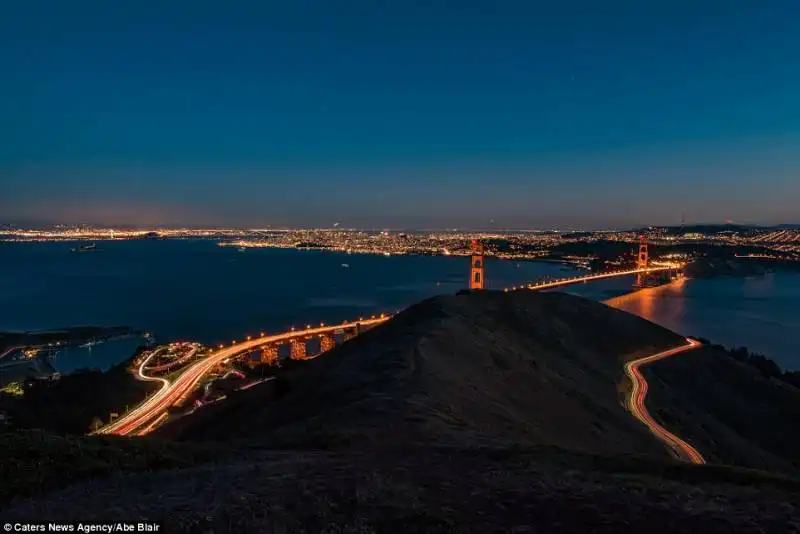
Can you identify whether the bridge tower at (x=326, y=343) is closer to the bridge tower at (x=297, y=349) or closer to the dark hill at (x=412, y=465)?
the bridge tower at (x=297, y=349)

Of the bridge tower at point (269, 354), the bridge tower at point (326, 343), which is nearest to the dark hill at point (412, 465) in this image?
the bridge tower at point (269, 354)

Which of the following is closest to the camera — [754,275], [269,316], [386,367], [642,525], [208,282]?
[642,525]

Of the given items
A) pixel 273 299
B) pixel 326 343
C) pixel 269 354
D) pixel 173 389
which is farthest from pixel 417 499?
pixel 273 299

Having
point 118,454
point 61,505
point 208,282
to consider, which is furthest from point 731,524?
point 208,282

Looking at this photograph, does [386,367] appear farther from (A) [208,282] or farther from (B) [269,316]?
(A) [208,282]

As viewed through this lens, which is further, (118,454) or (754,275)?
(754,275)

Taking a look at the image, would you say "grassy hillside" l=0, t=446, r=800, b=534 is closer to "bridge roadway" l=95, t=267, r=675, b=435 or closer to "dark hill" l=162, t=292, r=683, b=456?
"dark hill" l=162, t=292, r=683, b=456
